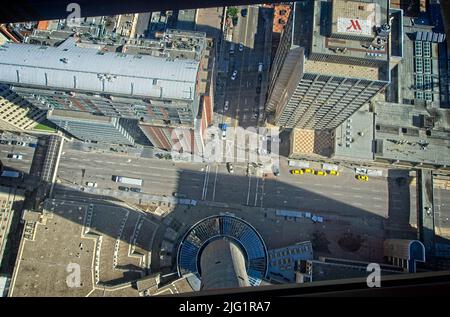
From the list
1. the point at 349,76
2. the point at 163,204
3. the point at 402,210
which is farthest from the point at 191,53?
the point at 402,210

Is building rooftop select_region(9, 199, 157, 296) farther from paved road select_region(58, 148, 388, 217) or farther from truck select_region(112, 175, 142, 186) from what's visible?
paved road select_region(58, 148, 388, 217)

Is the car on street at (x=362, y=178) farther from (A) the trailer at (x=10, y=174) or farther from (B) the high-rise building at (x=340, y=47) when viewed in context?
(A) the trailer at (x=10, y=174)

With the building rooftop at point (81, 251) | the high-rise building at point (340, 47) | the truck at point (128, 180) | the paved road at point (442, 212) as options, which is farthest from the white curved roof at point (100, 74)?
the paved road at point (442, 212)

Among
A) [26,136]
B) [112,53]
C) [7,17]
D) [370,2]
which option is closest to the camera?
[7,17]

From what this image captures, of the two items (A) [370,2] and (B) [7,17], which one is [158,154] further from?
(B) [7,17]

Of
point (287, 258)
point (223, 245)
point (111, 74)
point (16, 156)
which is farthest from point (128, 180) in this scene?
point (287, 258)

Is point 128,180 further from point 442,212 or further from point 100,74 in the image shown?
point 442,212

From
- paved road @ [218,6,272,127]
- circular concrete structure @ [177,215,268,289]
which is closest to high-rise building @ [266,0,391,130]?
paved road @ [218,6,272,127]
